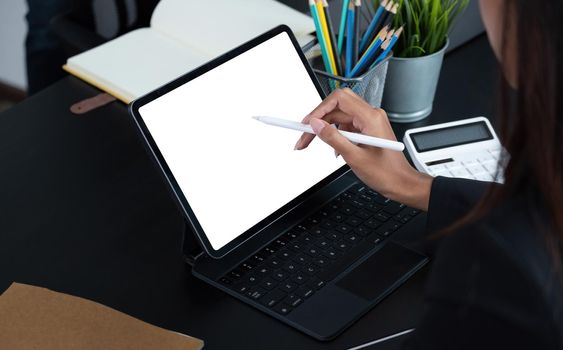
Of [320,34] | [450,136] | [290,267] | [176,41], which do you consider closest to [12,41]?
[176,41]

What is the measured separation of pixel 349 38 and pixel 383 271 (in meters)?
0.35

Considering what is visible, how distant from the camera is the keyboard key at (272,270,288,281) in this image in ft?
3.08

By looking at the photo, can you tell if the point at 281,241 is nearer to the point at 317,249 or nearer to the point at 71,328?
the point at 317,249

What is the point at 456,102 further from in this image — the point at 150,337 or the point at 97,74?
the point at 150,337

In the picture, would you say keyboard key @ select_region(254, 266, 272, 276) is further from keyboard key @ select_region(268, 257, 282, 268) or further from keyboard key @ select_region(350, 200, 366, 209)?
keyboard key @ select_region(350, 200, 366, 209)

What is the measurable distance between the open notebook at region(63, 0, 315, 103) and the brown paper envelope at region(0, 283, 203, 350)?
1.41ft

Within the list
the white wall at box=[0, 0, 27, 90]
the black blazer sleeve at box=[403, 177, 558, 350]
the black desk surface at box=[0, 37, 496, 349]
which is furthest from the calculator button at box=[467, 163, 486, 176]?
the white wall at box=[0, 0, 27, 90]

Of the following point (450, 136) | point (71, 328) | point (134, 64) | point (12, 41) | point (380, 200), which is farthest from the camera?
point (12, 41)

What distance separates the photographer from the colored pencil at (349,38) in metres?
1.13

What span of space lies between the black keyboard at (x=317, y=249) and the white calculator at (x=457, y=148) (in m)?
0.10

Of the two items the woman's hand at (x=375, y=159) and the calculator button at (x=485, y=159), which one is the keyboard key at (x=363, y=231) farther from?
the calculator button at (x=485, y=159)

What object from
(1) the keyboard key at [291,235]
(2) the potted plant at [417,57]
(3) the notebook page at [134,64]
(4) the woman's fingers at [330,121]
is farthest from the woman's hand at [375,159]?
(3) the notebook page at [134,64]

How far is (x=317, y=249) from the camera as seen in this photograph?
0.99 meters

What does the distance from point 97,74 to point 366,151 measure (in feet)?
1.65
